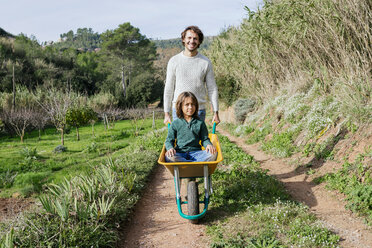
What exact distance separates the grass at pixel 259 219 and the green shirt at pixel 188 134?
35.6 inches

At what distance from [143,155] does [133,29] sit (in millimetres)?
40075

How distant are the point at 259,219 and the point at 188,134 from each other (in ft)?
4.24

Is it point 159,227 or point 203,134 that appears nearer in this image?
point 159,227

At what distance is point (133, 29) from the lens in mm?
42406

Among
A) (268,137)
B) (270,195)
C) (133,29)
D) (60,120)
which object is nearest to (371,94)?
(270,195)

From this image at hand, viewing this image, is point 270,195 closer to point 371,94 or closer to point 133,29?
point 371,94

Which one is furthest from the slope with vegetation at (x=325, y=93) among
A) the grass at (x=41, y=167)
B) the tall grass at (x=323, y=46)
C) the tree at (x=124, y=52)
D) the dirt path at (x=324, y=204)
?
the tree at (x=124, y=52)

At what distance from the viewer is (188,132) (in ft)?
10.9

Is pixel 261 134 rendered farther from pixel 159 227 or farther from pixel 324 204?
pixel 159 227

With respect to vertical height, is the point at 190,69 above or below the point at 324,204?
above

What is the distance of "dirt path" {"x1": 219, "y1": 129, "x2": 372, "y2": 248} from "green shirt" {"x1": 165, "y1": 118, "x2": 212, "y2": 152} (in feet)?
5.60

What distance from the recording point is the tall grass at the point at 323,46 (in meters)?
4.76

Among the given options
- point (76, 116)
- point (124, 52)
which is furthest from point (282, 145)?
point (124, 52)

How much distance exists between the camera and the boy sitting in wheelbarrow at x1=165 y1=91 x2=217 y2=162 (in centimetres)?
329
